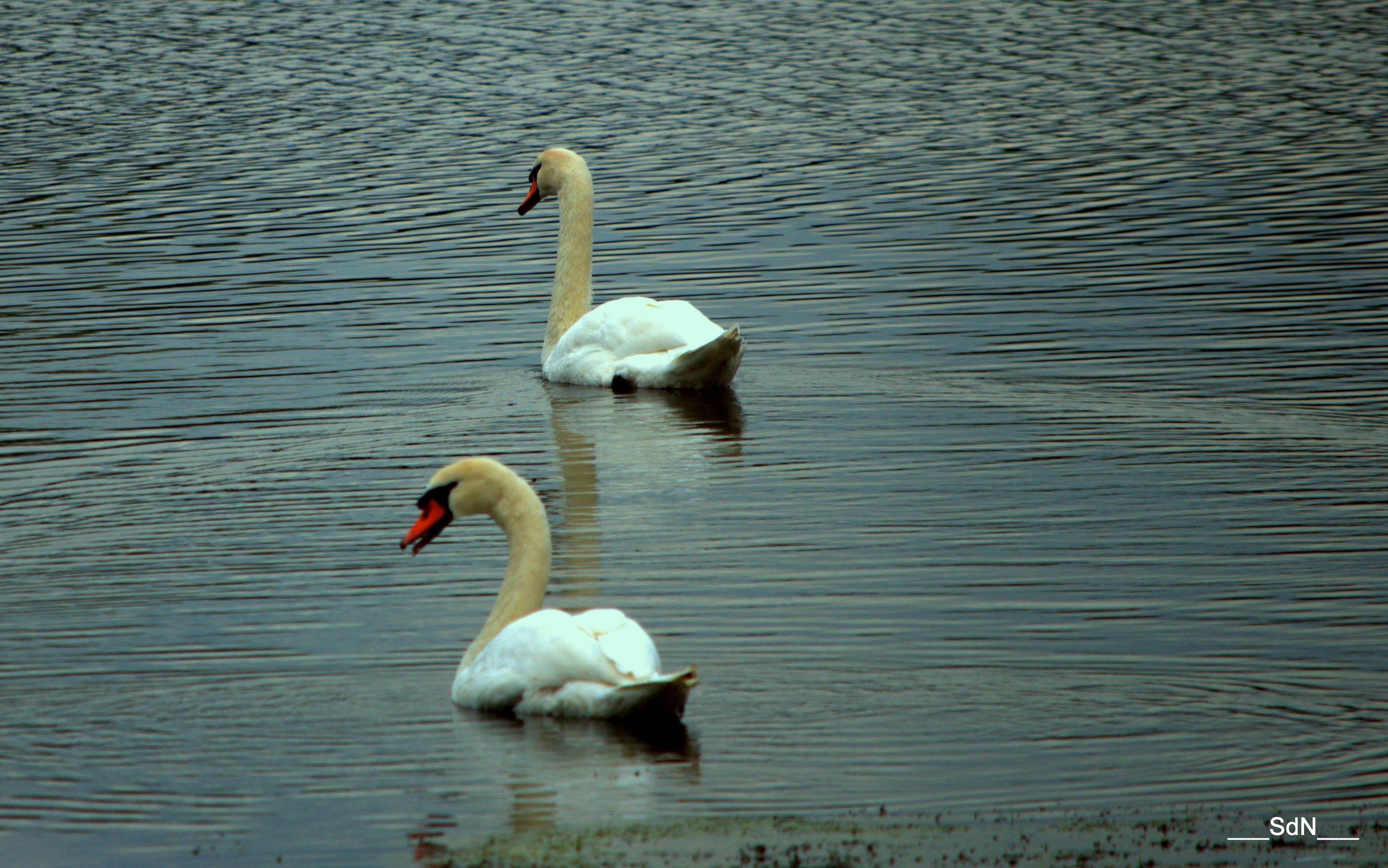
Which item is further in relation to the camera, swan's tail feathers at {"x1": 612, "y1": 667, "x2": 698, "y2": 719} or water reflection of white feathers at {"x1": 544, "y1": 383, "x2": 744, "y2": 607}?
water reflection of white feathers at {"x1": 544, "y1": 383, "x2": 744, "y2": 607}

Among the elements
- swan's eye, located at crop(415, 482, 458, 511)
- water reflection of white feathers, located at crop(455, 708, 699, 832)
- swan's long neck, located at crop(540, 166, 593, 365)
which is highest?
swan's eye, located at crop(415, 482, 458, 511)

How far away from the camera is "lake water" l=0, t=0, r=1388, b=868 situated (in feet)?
26.3

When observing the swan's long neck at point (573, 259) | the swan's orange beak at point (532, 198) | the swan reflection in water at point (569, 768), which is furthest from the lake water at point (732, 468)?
the swan's orange beak at point (532, 198)

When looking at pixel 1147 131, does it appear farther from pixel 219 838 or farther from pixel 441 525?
pixel 219 838

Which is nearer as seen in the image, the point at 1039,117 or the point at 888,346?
the point at 888,346

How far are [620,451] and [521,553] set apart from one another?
484 centimetres

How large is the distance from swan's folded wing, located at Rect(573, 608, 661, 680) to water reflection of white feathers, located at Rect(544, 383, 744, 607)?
6.01 feet

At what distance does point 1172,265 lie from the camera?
2002cm

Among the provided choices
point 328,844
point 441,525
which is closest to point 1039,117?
point 441,525

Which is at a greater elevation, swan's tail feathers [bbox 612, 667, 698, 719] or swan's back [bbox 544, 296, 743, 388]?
swan's tail feathers [bbox 612, 667, 698, 719]

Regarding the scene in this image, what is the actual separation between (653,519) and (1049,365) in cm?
521

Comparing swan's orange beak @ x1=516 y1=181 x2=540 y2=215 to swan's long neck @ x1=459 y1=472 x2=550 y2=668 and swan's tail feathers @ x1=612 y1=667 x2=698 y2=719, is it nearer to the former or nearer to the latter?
swan's long neck @ x1=459 y1=472 x2=550 y2=668

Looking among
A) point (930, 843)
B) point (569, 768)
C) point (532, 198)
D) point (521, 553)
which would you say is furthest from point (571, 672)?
point (532, 198)

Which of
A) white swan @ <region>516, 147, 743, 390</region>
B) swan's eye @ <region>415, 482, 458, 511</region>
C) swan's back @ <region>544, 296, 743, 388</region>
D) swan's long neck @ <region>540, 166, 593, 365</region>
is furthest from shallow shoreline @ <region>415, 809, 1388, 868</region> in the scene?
swan's long neck @ <region>540, 166, 593, 365</region>
